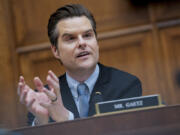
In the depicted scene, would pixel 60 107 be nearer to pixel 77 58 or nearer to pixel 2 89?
pixel 77 58

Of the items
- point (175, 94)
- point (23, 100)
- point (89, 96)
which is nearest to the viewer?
point (23, 100)

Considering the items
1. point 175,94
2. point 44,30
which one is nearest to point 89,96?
point 175,94

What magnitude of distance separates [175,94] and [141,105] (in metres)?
1.16

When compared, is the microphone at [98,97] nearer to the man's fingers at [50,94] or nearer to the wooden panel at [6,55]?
the man's fingers at [50,94]

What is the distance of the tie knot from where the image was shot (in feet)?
3.92

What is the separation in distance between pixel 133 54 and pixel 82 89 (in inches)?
37.4

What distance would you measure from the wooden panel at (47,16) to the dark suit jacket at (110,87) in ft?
2.86

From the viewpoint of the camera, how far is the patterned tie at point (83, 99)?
44.1 inches

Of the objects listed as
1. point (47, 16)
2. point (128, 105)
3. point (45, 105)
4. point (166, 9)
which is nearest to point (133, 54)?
point (166, 9)

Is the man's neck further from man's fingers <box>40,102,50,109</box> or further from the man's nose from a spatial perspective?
man's fingers <box>40,102,50,109</box>

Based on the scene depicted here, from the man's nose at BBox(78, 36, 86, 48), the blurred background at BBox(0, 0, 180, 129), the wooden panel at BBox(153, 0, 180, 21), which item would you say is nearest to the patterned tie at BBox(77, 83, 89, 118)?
the man's nose at BBox(78, 36, 86, 48)

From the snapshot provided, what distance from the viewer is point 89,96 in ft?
3.85

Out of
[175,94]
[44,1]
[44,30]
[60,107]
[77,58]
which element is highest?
[44,1]

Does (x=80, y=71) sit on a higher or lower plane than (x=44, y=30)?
lower
